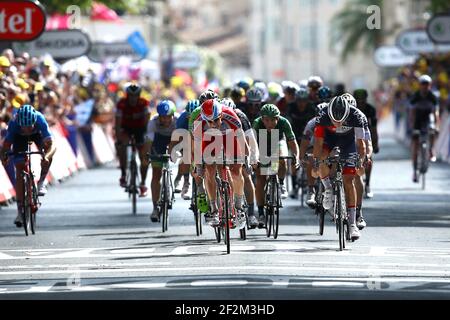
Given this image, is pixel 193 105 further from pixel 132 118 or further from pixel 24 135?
pixel 132 118

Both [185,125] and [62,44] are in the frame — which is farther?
[62,44]

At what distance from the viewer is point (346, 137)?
1958 cm

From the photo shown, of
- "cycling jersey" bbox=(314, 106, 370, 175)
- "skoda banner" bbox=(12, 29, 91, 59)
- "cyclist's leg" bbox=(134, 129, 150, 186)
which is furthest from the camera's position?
"skoda banner" bbox=(12, 29, 91, 59)

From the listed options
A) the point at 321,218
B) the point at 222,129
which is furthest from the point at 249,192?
the point at 222,129

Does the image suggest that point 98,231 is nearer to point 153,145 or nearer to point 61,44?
point 153,145

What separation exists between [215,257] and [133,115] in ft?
27.1

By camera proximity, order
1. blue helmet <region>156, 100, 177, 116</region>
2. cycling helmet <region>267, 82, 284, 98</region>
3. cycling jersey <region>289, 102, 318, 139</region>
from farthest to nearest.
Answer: cycling helmet <region>267, 82, 284, 98</region>
cycling jersey <region>289, 102, 318, 139</region>
blue helmet <region>156, 100, 177, 116</region>

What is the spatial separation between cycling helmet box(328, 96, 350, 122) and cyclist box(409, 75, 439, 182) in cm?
1169

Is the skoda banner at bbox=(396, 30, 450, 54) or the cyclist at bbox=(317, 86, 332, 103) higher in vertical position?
the skoda banner at bbox=(396, 30, 450, 54)

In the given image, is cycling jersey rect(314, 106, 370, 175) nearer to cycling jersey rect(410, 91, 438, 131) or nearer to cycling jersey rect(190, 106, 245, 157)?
cycling jersey rect(190, 106, 245, 157)

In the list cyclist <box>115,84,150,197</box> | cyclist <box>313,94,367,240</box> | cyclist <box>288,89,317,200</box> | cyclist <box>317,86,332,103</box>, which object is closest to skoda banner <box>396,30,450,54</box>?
cyclist <box>288,89,317,200</box>

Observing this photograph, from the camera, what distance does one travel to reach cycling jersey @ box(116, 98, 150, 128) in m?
26.0

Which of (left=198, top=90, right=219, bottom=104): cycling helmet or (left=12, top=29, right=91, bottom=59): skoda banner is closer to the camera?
(left=198, top=90, right=219, bottom=104): cycling helmet

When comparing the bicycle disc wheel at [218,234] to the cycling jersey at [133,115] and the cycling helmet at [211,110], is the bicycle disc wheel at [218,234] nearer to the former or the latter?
the cycling helmet at [211,110]
